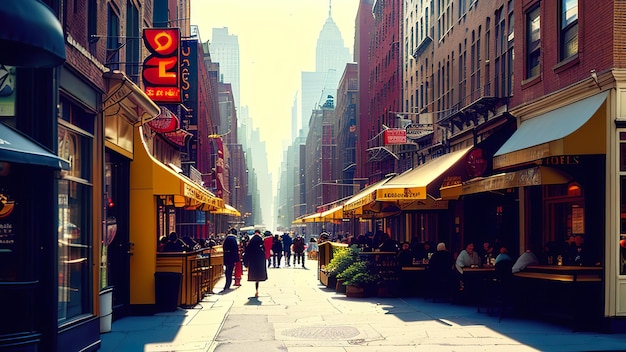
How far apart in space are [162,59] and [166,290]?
554 cm

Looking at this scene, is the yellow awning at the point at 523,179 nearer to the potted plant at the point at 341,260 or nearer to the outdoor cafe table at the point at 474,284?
the outdoor cafe table at the point at 474,284

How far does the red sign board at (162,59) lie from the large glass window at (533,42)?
8548 mm

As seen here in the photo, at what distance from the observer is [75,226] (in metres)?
11.8

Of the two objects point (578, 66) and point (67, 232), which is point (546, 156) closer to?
point (578, 66)

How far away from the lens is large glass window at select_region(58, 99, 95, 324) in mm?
11047

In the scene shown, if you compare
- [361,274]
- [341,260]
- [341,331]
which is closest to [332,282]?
[341,260]

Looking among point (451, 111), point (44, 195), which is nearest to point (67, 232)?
point (44, 195)

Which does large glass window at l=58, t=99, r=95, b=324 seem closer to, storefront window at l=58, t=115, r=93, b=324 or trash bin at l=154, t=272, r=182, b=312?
storefront window at l=58, t=115, r=93, b=324

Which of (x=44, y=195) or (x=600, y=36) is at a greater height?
(x=600, y=36)

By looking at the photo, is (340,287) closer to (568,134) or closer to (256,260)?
(256,260)

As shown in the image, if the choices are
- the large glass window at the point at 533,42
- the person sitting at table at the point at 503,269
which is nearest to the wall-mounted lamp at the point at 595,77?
the person sitting at table at the point at 503,269

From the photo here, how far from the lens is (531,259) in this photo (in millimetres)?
16031

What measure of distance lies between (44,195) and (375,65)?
52235mm

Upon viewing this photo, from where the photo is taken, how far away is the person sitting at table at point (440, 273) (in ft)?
64.4
